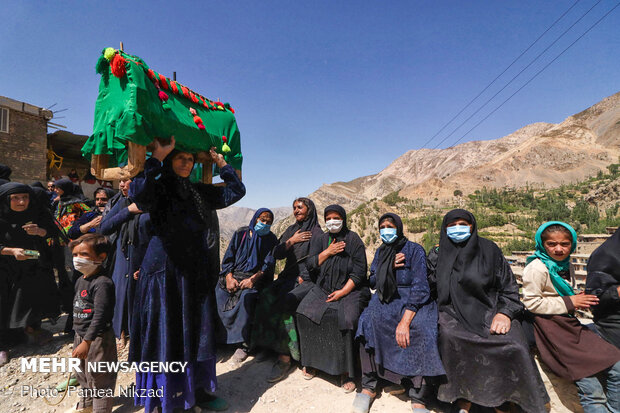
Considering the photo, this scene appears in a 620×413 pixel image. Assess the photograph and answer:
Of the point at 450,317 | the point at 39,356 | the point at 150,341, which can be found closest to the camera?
the point at 150,341

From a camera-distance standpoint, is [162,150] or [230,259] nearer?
[162,150]

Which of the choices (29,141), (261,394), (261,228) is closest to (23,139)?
(29,141)

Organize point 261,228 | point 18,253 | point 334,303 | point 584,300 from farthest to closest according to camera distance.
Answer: point 261,228 → point 18,253 → point 334,303 → point 584,300

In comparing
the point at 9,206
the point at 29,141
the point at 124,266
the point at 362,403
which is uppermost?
the point at 29,141

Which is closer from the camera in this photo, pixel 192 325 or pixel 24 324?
pixel 192 325

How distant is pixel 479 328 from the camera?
236 cm

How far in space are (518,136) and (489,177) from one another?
124ft

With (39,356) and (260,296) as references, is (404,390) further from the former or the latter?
(39,356)

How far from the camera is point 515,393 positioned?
7.07ft

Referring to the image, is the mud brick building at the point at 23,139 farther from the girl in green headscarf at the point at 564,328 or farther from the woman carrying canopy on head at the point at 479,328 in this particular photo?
the girl in green headscarf at the point at 564,328

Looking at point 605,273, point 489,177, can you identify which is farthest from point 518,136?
point 605,273

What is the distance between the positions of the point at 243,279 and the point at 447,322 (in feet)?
7.45

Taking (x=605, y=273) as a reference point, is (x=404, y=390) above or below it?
below

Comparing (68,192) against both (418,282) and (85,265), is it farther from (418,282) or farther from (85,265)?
(418,282)
